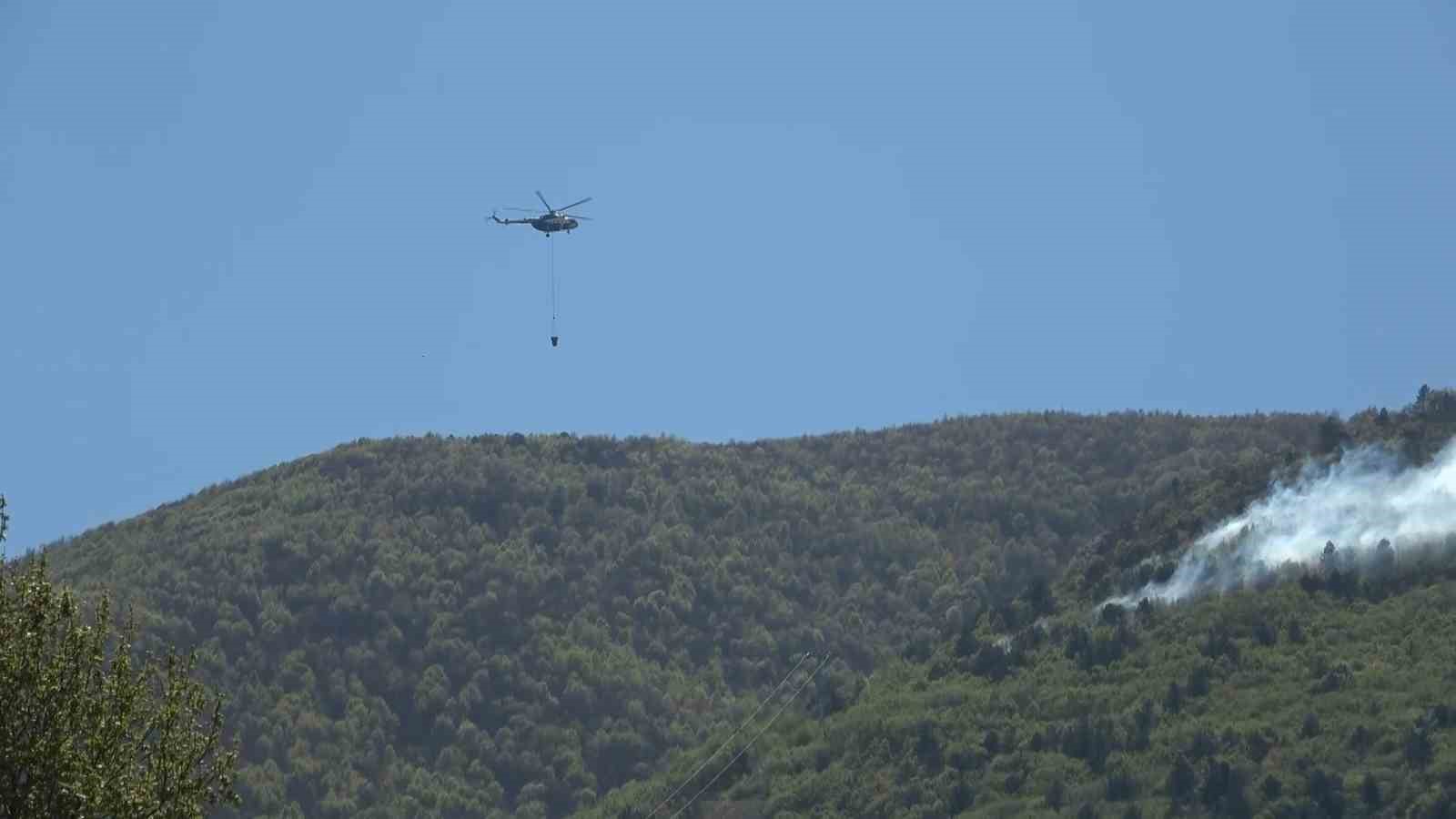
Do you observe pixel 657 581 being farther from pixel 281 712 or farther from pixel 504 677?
pixel 281 712

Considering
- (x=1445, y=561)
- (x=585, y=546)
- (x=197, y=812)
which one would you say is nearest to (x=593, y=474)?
(x=585, y=546)

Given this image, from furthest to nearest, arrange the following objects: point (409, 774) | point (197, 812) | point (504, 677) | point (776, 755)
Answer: point (504, 677)
point (409, 774)
point (776, 755)
point (197, 812)

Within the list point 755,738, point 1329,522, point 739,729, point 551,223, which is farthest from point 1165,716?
point 551,223

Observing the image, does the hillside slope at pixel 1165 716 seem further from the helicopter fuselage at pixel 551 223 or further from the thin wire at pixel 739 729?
the helicopter fuselage at pixel 551 223

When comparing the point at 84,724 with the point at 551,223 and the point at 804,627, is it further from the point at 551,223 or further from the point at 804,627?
the point at 804,627

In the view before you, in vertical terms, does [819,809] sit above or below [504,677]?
below

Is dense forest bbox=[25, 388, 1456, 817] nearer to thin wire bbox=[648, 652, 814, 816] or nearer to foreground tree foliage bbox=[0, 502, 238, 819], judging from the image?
thin wire bbox=[648, 652, 814, 816]

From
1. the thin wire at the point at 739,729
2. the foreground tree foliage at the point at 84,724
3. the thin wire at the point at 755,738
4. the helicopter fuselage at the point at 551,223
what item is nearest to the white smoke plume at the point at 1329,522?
the thin wire at the point at 755,738
